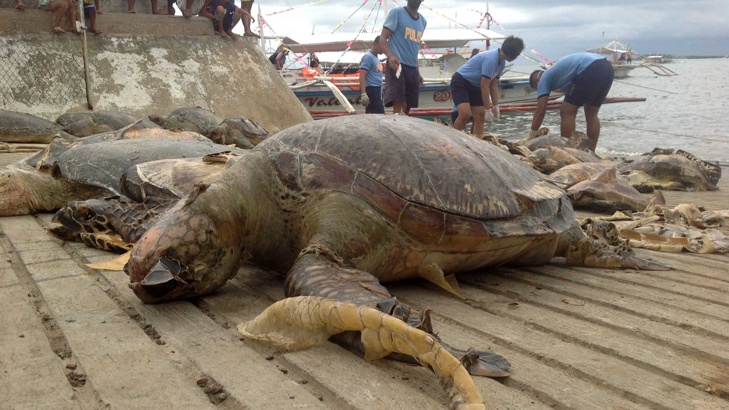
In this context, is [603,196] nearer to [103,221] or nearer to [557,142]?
[557,142]

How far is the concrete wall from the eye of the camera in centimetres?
904

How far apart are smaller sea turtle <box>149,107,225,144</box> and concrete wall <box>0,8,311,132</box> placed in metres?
1.22

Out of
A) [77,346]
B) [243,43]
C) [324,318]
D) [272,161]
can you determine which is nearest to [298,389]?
[324,318]

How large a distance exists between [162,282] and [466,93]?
763cm

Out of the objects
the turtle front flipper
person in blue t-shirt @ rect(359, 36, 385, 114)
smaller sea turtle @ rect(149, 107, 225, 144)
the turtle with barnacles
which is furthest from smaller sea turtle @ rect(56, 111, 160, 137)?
the turtle front flipper

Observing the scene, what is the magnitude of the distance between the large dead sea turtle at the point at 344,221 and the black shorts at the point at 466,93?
6.29 metres

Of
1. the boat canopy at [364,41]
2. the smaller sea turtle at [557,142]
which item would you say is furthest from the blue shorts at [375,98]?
the boat canopy at [364,41]

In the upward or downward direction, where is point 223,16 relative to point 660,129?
upward

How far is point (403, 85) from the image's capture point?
29.1 feet

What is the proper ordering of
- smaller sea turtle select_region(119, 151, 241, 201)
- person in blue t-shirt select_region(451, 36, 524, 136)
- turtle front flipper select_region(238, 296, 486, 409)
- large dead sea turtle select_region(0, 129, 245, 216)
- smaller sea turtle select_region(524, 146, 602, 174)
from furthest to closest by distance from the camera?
person in blue t-shirt select_region(451, 36, 524, 136)
smaller sea turtle select_region(524, 146, 602, 174)
large dead sea turtle select_region(0, 129, 245, 216)
smaller sea turtle select_region(119, 151, 241, 201)
turtle front flipper select_region(238, 296, 486, 409)

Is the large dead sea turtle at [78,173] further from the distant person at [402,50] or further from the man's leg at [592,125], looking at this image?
the man's leg at [592,125]

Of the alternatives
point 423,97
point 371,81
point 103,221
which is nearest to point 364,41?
point 423,97

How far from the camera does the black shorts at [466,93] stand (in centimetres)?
933

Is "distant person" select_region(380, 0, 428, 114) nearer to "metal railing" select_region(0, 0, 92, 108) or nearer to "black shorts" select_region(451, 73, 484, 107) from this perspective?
→ "black shorts" select_region(451, 73, 484, 107)
